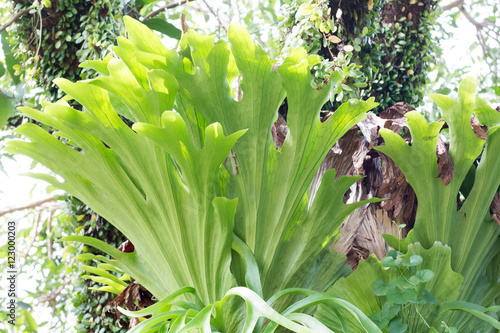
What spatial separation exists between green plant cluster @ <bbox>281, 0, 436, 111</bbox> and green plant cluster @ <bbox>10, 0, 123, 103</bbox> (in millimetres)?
693

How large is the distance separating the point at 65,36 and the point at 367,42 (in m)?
1.15

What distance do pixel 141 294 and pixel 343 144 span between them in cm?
71

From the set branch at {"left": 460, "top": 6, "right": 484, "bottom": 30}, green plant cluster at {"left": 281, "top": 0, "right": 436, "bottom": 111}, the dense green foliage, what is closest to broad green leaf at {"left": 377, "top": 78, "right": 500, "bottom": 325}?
the dense green foliage

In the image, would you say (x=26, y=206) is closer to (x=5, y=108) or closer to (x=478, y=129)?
(x=5, y=108)

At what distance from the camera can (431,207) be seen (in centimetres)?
108

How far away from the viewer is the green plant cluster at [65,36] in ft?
5.68

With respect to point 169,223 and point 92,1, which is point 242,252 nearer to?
point 169,223

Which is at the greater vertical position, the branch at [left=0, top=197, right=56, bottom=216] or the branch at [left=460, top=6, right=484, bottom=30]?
the branch at [left=460, top=6, right=484, bottom=30]

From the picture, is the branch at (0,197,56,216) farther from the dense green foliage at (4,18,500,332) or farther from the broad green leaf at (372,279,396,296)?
the broad green leaf at (372,279,396,296)

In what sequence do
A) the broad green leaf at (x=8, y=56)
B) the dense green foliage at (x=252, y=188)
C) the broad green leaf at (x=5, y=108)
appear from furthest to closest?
the broad green leaf at (x=8, y=56), the broad green leaf at (x=5, y=108), the dense green foliage at (x=252, y=188)

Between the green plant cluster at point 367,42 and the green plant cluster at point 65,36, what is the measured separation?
0.69 meters

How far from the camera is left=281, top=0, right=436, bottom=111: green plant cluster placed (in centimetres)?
145

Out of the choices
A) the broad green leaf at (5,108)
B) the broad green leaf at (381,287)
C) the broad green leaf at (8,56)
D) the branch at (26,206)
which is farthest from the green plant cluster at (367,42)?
the branch at (26,206)

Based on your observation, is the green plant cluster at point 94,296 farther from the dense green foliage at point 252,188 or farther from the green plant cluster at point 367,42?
the green plant cluster at point 367,42
